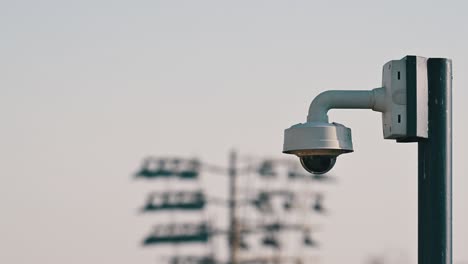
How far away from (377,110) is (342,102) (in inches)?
7.7

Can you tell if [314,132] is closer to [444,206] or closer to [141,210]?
[444,206]

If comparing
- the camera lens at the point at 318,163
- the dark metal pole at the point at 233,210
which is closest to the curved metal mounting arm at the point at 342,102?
the camera lens at the point at 318,163

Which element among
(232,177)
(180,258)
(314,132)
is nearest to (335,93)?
(314,132)

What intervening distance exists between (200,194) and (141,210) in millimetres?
2931

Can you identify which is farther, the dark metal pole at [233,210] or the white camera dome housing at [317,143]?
the dark metal pole at [233,210]

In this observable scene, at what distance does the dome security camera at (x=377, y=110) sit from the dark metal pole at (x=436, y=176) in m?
0.06

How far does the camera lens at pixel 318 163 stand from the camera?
908cm

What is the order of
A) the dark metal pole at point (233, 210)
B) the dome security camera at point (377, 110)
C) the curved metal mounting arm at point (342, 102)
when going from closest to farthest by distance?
the dome security camera at point (377, 110) → the curved metal mounting arm at point (342, 102) → the dark metal pole at point (233, 210)

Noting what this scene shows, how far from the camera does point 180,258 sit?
230 ft

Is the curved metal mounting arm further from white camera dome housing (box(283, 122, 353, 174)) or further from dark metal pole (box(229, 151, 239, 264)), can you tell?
dark metal pole (box(229, 151, 239, 264))

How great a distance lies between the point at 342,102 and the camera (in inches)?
360

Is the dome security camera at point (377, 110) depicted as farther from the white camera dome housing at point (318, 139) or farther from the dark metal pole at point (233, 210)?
the dark metal pole at point (233, 210)

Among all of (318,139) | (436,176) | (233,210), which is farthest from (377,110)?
(233,210)

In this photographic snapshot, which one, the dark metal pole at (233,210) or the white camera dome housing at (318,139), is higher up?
the dark metal pole at (233,210)
